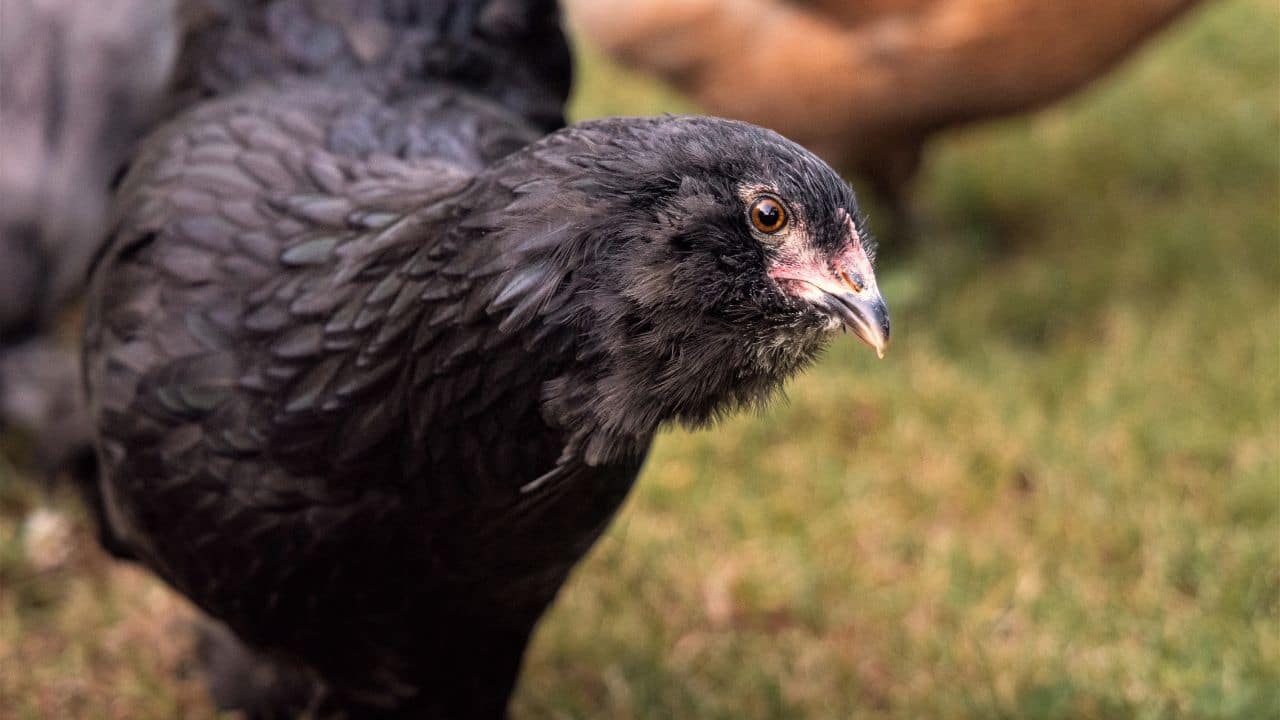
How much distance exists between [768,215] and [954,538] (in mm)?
2041

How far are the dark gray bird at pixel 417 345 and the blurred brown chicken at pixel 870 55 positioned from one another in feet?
6.84

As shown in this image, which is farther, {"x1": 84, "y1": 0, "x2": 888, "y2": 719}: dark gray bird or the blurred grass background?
the blurred grass background

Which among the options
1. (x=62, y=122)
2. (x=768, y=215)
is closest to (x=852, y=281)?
(x=768, y=215)

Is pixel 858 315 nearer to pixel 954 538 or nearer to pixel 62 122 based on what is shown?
pixel 954 538

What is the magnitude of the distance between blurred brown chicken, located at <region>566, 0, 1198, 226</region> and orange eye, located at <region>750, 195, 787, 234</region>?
2.64 metres

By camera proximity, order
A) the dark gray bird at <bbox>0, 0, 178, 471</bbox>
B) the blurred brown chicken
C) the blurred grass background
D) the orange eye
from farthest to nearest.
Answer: the blurred brown chicken, the dark gray bird at <bbox>0, 0, 178, 471</bbox>, the blurred grass background, the orange eye

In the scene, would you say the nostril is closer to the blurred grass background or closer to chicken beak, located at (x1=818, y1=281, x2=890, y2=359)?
chicken beak, located at (x1=818, y1=281, x2=890, y2=359)

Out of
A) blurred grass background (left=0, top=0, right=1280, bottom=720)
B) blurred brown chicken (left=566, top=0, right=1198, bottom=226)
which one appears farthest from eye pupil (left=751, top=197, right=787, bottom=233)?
blurred brown chicken (left=566, top=0, right=1198, bottom=226)

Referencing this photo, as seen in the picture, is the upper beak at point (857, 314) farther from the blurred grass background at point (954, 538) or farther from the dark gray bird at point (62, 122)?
the dark gray bird at point (62, 122)

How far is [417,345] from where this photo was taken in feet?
6.48

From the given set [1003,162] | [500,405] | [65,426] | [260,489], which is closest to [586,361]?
[500,405]

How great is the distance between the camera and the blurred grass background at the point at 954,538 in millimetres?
3135

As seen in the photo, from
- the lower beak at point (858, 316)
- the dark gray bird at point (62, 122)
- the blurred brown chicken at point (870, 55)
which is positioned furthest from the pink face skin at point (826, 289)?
the blurred brown chicken at point (870, 55)

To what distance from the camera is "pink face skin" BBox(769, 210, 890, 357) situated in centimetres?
189
